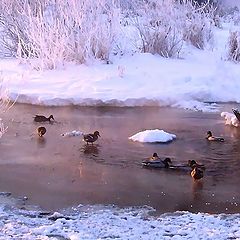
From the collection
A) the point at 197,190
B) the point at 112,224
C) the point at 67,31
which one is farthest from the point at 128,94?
the point at 112,224

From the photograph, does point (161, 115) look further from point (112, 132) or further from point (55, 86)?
point (55, 86)

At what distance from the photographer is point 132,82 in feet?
51.9

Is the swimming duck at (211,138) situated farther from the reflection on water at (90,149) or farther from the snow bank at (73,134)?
the snow bank at (73,134)

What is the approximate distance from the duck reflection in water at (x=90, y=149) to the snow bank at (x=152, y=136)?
802mm

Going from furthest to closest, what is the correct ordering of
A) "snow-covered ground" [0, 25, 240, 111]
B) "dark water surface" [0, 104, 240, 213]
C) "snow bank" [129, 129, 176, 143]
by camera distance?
"snow-covered ground" [0, 25, 240, 111], "snow bank" [129, 129, 176, 143], "dark water surface" [0, 104, 240, 213]

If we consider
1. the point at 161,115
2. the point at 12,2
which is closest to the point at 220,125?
the point at 161,115

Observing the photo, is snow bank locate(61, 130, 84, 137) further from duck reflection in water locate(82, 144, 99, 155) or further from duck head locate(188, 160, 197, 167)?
duck head locate(188, 160, 197, 167)

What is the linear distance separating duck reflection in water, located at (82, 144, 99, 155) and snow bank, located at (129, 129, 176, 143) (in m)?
0.80

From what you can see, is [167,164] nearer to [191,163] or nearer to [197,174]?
[191,163]

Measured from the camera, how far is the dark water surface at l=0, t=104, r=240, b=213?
7.72 meters

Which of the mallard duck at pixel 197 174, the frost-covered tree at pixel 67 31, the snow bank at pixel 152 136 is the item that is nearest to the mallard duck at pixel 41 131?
the snow bank at pixel 152 136

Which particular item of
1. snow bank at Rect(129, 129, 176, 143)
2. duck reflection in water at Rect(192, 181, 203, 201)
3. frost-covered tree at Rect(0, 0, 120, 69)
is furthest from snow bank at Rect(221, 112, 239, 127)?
frost-covered tree at Rect(0, 0, 120, 69)

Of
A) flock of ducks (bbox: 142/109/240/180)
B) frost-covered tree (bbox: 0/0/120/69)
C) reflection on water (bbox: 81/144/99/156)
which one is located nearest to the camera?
flock of ducks (bbox: 142/109/240/180)

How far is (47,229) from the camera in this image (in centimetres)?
641
